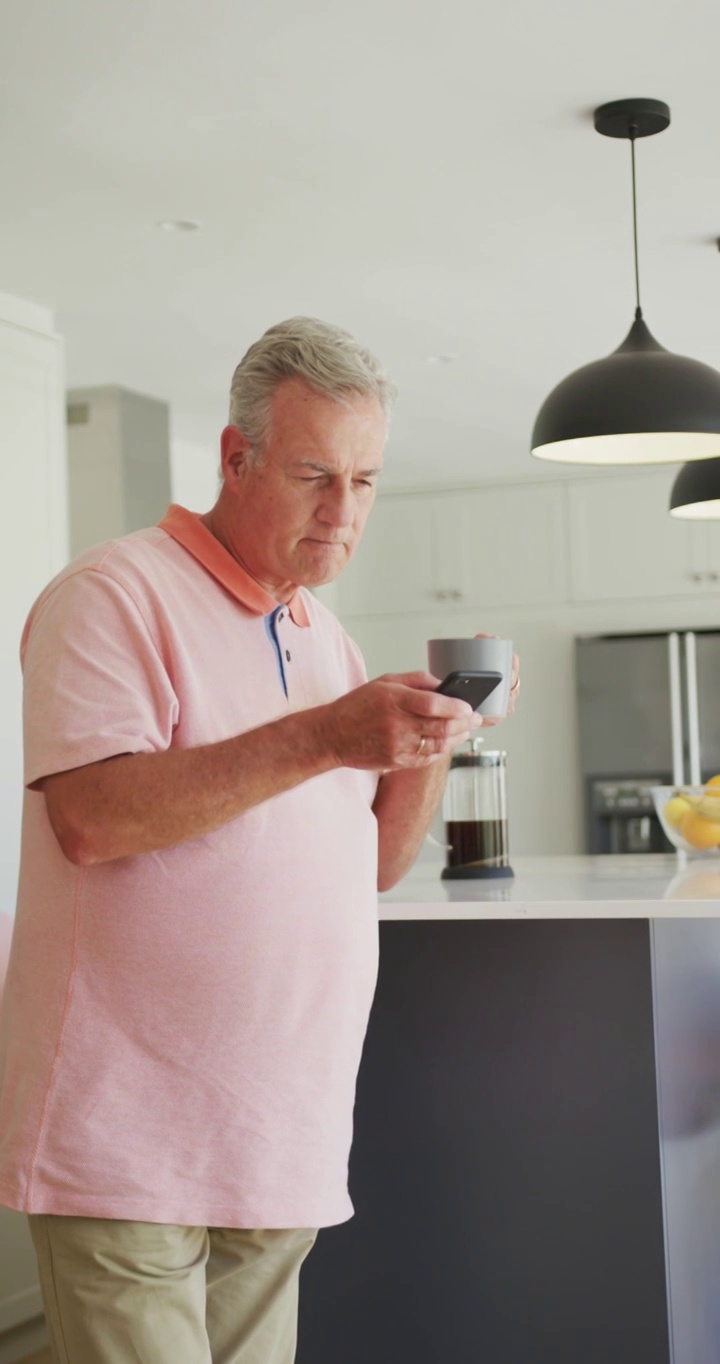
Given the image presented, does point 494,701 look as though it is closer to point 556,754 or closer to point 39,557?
point 39,557

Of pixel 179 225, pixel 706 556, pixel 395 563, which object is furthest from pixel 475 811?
pixel 395 563

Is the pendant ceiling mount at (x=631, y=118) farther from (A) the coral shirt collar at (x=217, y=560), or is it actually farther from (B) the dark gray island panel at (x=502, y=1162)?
(A) the coral shirt collar at (x=217, y=560)

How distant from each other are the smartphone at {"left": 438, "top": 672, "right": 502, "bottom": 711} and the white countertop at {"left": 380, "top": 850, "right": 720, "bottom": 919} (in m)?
0.71

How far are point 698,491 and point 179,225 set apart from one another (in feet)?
4.44

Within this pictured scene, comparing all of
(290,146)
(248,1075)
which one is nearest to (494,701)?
(248,1075)

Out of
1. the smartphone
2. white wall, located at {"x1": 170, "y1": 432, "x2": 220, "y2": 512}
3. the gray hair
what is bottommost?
the smartphone

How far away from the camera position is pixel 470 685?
1.30m

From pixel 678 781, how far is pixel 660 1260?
382cm

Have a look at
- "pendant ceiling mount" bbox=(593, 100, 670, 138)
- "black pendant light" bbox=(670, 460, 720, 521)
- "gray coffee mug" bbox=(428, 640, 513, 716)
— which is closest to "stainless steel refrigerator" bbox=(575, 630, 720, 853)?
"black pendant light" bbox=(670, 460, 720, 521)

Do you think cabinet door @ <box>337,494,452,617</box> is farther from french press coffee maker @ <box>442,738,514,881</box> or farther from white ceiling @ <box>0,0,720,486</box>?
french press coffee maker @ <box>442,738,514,881</box>

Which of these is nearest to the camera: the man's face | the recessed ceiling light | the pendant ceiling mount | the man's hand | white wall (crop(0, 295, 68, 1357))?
the man's hand

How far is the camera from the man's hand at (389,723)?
1.19m

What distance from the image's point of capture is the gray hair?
137cm

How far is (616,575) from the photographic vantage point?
242 inches
